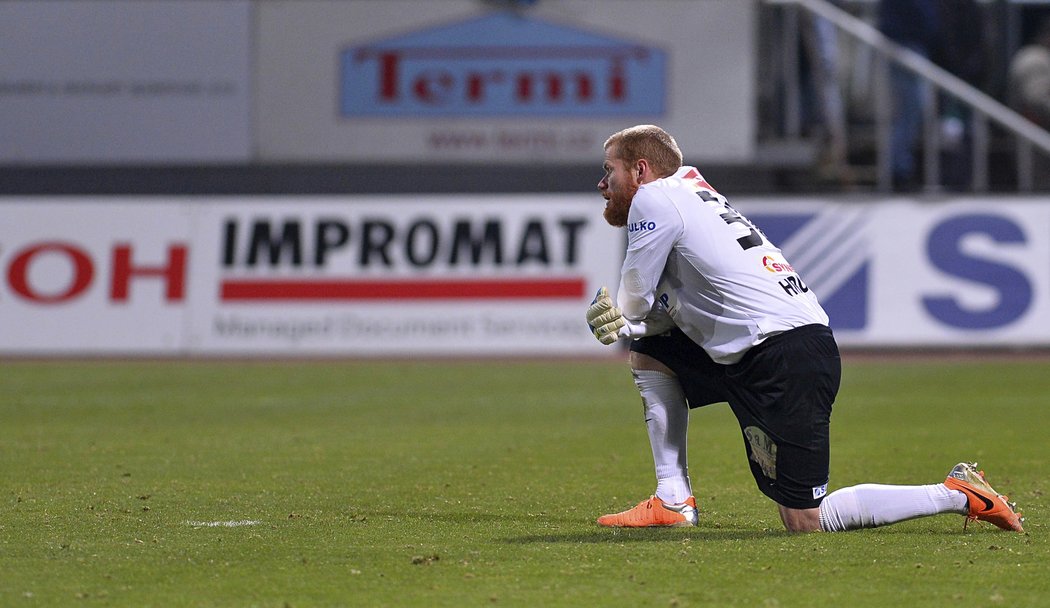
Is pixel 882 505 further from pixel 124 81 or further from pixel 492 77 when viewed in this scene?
pixel 124 81

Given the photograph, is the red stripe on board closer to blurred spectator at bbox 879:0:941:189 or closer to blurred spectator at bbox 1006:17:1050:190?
blurred spectator at bbox 879:0:941:189

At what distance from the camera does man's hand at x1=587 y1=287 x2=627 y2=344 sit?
5.99 meters

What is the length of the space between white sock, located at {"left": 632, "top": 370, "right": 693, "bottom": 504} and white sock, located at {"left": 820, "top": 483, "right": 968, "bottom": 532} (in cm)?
61

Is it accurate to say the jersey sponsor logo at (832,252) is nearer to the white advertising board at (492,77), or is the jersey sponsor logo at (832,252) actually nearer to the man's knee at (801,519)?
A: the white advertising board at (492,77)

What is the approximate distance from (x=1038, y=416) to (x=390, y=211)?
851 centimetres

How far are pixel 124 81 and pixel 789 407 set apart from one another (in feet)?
55.4

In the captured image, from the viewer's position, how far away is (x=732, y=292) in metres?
6.15

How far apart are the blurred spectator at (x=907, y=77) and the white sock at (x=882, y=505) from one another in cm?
1421

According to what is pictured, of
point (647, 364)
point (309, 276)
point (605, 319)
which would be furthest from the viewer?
point (309, 276)

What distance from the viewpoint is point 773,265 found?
6.24m

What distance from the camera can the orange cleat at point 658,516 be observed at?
252 inches

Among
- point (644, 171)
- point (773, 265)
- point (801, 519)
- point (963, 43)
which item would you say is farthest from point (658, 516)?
point (963, 43)

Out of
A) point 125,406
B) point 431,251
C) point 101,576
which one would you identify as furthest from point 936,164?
point 101,576

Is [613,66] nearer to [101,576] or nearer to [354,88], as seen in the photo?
[354,88]
